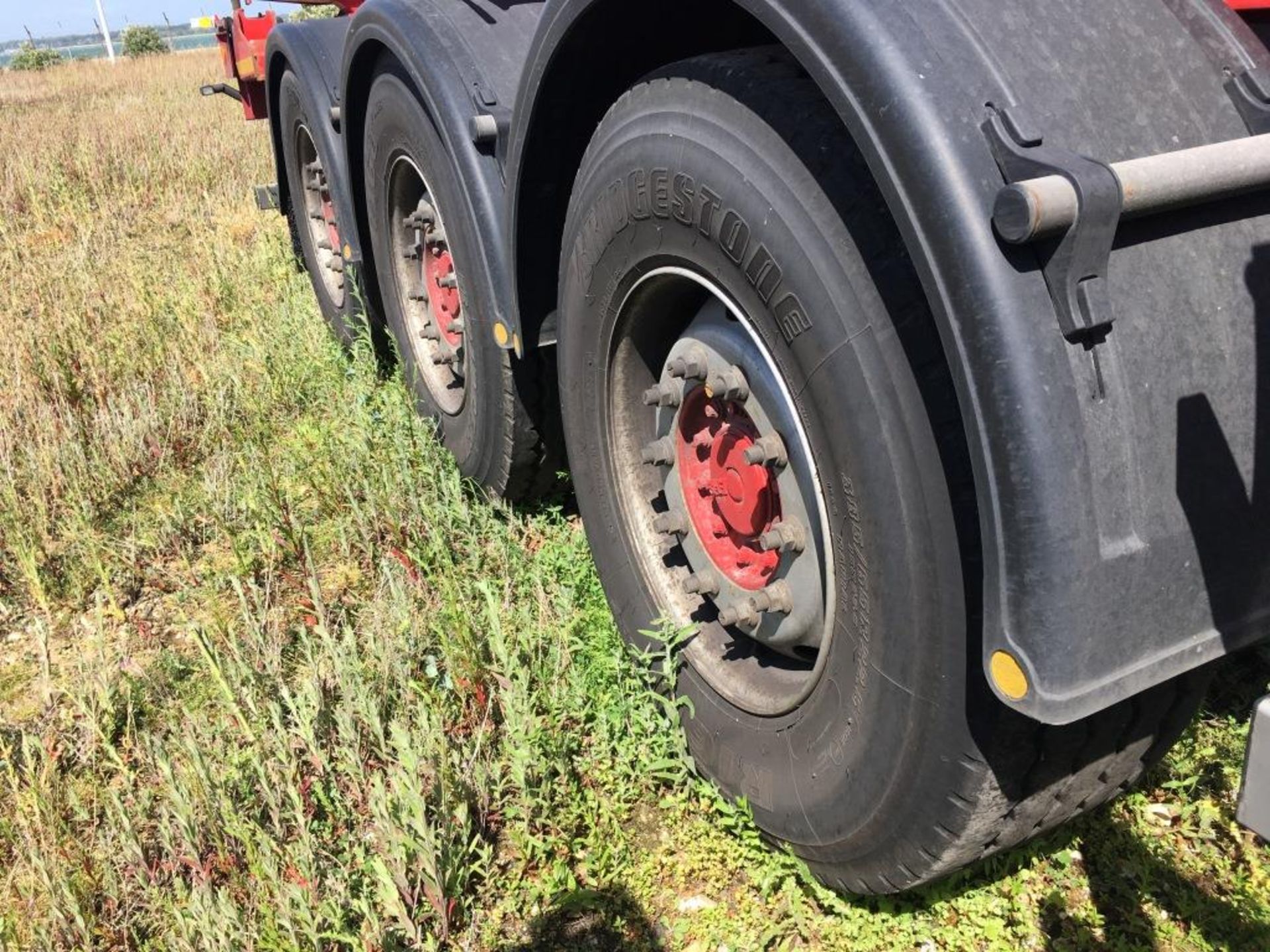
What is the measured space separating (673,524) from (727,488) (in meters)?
0.20

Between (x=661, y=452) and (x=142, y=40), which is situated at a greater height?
(x=142, y=40)

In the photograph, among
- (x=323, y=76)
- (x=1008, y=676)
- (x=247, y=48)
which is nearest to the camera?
(x=1008, y=676)

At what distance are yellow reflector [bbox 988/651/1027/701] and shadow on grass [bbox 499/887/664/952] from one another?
91 cm

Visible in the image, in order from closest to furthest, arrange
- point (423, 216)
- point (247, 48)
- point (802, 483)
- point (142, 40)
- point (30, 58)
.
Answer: point (802, 483), point (423, 216), point (247, 48), point (30, 58), point (142, 40)

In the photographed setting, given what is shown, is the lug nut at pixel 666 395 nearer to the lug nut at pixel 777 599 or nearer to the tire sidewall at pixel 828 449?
the tire sidewall at pixel 828 449

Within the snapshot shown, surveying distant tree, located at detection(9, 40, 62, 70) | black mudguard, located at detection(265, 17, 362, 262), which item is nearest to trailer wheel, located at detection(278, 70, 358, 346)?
black mudguard, located at detection(265, 17, 362, 262)

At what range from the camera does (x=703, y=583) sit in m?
1.84

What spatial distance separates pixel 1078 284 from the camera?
37.9 inches

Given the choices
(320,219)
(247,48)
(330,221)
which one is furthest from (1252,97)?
(247,48)

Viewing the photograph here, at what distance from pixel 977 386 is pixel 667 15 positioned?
1044mm

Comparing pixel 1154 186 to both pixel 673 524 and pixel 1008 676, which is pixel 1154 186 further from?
pixel 673 524

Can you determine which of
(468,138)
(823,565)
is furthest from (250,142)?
(823,565)

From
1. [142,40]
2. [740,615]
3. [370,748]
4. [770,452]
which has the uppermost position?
[142,40]

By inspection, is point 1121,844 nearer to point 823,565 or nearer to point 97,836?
point 823,565
